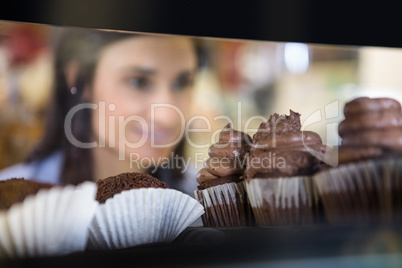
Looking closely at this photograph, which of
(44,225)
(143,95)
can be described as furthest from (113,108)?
(44,225)

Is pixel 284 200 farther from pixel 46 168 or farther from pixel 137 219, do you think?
pixel 46 168

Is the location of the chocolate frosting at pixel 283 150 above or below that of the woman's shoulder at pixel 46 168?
above

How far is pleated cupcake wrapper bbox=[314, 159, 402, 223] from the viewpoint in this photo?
870mm

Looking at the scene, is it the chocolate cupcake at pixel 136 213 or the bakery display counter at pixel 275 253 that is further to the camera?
the chocolate cupcake at pixel 136 213

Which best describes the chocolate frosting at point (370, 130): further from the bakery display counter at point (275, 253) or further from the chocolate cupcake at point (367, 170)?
the bakery display counter at point (275, 253)

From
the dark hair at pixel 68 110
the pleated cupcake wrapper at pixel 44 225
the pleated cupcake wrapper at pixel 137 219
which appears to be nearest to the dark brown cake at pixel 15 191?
the pleated cupcake wrapper at pixel 44 225

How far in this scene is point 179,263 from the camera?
2.35 ft

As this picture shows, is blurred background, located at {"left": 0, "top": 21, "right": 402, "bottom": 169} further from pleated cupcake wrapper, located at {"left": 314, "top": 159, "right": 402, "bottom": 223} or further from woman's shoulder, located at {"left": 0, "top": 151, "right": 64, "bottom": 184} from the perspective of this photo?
pleated cupcake wrapper, located at {"left": 314, "top": 159, "right": 402, "bottom": 223}

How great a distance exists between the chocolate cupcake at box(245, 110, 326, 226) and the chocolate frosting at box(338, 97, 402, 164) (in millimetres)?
74

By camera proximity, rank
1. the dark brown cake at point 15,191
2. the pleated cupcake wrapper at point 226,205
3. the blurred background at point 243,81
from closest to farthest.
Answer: the dark brown cake at point 15,191, the pleated cupcake wrapper at point 226,205, the blurred background at point 243,81

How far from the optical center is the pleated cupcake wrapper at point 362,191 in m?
0.87

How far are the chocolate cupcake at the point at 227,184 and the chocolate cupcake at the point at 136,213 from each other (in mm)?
117

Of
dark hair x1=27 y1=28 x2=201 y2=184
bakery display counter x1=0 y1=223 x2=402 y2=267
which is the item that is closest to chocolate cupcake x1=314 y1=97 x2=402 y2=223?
bakery display counter x1=0 y1=223 x2=402 y2=267

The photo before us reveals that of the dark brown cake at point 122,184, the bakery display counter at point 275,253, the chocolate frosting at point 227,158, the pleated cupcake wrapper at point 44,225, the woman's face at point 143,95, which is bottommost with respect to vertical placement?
the bakery display counter at point 275,253
